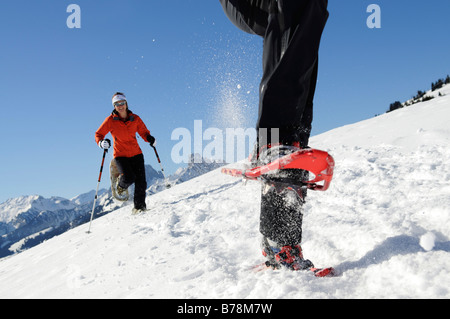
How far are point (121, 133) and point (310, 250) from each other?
18.3 ft

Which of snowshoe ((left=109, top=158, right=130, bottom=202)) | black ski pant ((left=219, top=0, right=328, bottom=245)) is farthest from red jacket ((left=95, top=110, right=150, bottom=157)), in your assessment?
black ski pant ((left=219, top=0, right=328, bottom=245))

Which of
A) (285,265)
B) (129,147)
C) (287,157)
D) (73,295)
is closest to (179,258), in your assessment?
(73,295)

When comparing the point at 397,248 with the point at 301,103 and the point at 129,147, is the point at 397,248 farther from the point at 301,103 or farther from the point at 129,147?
the point at 129,147

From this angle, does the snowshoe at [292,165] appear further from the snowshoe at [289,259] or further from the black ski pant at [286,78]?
the snowshoe at [289,259]

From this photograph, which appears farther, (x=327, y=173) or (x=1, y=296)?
(x=1, y=296)

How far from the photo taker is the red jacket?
6.72 m

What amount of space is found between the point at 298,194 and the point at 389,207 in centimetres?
143

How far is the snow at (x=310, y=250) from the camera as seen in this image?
1437 millimetres

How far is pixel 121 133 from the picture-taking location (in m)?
6.79

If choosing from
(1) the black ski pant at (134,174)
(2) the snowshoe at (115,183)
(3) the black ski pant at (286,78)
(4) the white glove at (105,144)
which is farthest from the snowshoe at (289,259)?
(2) the snowshoe at (115,183)

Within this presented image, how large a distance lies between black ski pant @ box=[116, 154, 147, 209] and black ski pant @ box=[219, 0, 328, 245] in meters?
5.18

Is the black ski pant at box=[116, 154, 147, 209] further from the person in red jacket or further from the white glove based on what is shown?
the white glove

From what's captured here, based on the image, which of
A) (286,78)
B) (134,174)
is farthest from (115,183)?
(286,78)

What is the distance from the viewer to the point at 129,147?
6.90 metres
